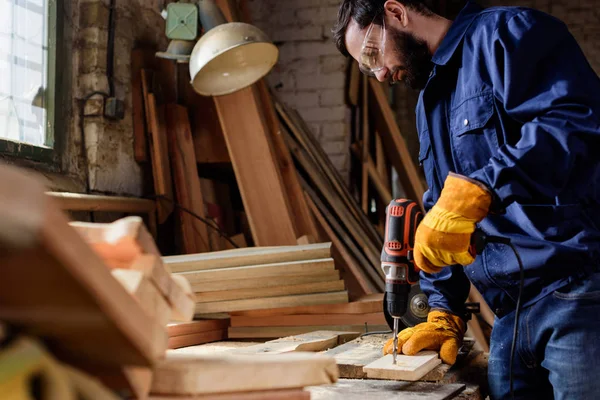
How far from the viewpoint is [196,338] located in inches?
114

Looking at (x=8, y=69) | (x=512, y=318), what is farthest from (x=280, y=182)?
(x=512, y=318)

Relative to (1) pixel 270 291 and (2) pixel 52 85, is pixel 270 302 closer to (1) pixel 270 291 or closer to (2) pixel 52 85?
(1) pixel 270 291

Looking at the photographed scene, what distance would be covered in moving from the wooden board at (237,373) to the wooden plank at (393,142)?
4.54m

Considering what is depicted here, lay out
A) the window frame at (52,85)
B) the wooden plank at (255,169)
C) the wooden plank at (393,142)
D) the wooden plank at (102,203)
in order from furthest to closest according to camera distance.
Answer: the wooden plank at (393,142) < the wooden plank at (255,169) < the window frame at (52,85) < the wooden plank at (102,203)

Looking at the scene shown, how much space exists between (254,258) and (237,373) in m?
2.04

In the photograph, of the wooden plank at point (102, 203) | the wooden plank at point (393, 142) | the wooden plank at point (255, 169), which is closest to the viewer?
the wooden plank at point (102, 203)

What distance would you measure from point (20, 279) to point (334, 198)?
4.09m

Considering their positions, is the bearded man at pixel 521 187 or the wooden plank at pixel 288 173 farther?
the wooden plank at pixel 288 173

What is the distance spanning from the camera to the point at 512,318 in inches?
80.6

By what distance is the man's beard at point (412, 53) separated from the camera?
2.25 metres

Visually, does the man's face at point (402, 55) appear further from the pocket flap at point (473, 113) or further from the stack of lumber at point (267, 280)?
the stack of lumber at point (267, 280)

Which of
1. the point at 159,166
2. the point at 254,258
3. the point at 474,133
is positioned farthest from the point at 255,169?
the point at 474,133

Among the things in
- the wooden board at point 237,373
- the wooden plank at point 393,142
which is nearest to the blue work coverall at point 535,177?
the wooden board at point 237,373

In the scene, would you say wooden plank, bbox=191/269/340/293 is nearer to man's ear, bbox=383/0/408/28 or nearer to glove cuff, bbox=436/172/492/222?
man's ear, bbox=383/0/408/28
